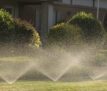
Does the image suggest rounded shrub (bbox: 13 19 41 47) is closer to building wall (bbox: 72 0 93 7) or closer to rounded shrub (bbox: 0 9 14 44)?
rounded shrub (bbox: 0 9 14 44)

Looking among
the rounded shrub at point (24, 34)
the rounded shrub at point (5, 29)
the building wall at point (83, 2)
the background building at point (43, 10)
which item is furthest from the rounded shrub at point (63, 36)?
the building wall at point (83, 2)

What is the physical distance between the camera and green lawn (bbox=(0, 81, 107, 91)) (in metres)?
11.1

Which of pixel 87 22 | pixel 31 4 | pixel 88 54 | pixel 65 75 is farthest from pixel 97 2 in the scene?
pixel 65 75

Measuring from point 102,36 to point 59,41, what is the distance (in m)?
2.75

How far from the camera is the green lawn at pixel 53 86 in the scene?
1111 centimetres

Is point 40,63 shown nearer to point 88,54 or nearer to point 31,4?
point 88,54

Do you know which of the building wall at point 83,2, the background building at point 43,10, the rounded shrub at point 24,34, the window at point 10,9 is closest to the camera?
the rounded shrub at point 24,34

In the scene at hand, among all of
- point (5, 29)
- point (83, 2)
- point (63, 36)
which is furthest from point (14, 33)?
point (83, 2)

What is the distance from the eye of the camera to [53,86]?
11555 mm

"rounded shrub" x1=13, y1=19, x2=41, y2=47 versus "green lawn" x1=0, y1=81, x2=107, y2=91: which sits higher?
"green lawn" x1=0, y1=81, x2=107, y2=91

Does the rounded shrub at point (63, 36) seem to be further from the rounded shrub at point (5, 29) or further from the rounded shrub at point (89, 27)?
the rounded shrub at point (5, 29)

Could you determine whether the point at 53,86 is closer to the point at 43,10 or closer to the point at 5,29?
the point at 5,29

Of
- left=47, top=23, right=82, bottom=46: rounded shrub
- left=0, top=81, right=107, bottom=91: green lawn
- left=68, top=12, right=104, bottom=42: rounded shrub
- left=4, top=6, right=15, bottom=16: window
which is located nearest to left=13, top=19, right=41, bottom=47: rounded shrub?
left=47, top=23, right=82, bottom=46: rounded shrub

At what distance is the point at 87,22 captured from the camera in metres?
21.3
